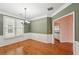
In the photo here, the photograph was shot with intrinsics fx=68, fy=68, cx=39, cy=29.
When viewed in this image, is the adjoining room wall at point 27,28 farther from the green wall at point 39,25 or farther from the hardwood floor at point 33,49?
the hardwood floor at point 33,49

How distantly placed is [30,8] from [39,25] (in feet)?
1.44

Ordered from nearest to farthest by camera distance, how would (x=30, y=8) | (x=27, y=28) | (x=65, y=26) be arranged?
1. (x=30, y=8)
2. (x=27, y=28)
3. (x=65, y=26)

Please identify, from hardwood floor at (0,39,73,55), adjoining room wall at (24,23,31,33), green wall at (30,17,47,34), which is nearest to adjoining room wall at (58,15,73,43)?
hardwood floor at (0,39,73,55)

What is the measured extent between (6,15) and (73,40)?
1.52 m

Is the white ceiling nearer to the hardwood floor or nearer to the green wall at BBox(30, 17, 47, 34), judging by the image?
the green wall at BBox(30, 17, 47, 34)

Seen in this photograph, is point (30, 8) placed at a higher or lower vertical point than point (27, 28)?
higher

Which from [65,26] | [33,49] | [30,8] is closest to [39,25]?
[30,8]

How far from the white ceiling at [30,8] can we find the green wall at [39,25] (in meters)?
0.13

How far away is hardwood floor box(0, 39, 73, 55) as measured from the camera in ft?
4.77

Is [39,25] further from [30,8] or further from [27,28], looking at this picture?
[30,8]

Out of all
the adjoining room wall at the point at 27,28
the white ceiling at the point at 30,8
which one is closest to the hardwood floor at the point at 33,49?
the adjoining room wall at the point at 27,28

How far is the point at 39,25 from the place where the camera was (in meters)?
1.63

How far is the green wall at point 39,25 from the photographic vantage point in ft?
5.27
